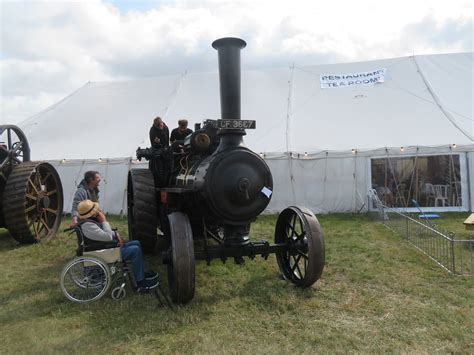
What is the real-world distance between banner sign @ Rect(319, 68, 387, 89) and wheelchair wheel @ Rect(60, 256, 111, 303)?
9532mm

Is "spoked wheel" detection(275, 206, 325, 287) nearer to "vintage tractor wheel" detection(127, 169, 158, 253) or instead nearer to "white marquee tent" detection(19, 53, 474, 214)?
"vintage tractor wheel" detection(127, 169, 158, 253)

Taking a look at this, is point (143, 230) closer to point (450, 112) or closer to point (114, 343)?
point (114, 343)

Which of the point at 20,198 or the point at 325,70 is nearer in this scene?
the point at 20,198

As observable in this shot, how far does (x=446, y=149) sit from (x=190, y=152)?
7093 mm

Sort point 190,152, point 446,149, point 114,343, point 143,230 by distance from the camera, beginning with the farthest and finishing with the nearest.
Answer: point 446,149, point 143,230, point 190,152, point 114,343

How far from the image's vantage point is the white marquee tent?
1033 centimetres

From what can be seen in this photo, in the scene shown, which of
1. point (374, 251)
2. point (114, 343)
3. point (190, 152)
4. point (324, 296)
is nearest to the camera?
point (114, 343)

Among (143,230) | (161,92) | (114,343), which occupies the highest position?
(161,92)

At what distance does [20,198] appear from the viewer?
264 inches

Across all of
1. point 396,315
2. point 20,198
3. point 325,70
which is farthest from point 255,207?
point 325,70

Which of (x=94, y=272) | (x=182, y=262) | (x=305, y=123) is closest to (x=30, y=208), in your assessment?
(x=94, y=272)

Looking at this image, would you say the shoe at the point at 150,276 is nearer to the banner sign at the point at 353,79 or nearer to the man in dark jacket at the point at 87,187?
the man in dark jacket at the point at 87,187

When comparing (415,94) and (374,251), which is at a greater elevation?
(415,94)

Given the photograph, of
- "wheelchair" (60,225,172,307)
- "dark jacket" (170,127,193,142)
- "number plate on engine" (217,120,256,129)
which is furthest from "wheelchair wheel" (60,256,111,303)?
"dark jacket" (170,127,193,142)
